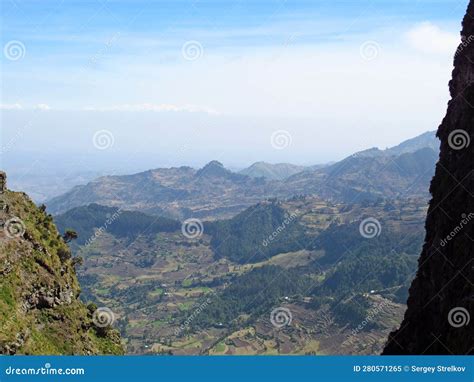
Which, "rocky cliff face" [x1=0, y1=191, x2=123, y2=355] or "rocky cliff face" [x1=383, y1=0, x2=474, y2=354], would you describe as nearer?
"rocky cliff face" [x1=0, y1=191, x2=123, y2=355]

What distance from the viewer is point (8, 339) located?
3569 cm

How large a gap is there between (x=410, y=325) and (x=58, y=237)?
4111 cm

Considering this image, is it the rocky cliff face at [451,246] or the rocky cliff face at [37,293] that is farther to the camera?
the rocky cliff face at [451,246]

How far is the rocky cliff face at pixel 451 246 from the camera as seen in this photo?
40681 mm

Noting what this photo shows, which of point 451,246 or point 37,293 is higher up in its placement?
point 451,246

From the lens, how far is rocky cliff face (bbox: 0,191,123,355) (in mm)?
39719

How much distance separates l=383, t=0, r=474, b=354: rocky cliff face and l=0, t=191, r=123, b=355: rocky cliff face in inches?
1272

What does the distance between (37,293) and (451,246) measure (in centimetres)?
3954

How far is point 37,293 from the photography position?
46156 millimetres

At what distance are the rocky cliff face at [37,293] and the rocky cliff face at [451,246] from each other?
32311 millimetres

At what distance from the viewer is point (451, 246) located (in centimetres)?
4688

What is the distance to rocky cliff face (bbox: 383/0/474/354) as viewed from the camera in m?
40.7

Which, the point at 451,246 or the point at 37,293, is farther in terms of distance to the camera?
the point at 451,246

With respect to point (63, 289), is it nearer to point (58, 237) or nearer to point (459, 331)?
point (58, 237)
